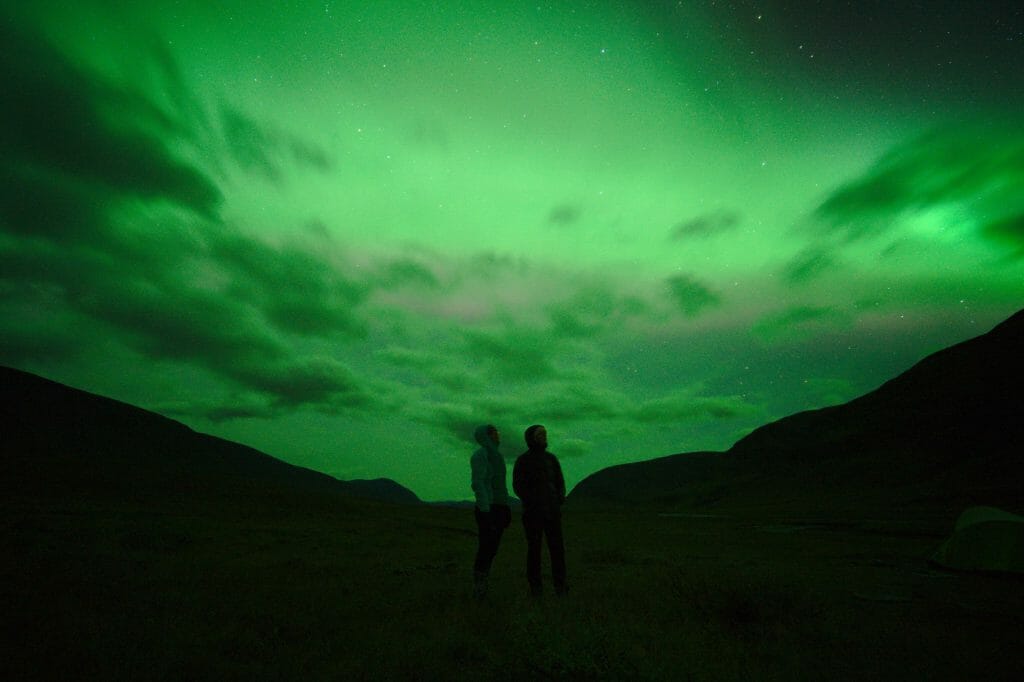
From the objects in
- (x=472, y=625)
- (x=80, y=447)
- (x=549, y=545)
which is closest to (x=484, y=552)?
(x=549, y=545)

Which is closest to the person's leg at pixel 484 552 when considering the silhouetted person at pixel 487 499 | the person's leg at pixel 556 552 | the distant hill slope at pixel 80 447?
the silhouetted person at pixel 487 499

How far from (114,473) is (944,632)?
98165mm

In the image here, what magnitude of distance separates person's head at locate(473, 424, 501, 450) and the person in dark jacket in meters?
0.52

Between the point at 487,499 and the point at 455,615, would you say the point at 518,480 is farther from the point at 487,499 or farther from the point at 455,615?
the point at 455,615

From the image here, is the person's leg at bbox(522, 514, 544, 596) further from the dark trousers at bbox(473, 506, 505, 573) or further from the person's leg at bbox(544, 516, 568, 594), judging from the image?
the dark trousers at bbox(473, 506, 505, 573)

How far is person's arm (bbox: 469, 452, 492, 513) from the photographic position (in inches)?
313

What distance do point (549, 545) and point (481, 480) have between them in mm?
1430

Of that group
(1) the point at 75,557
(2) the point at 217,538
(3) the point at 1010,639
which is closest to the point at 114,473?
(2) the point at 217,538

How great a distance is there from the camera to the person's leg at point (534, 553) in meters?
7.67

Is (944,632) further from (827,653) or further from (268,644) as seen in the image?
(268,644)

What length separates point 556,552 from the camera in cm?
799

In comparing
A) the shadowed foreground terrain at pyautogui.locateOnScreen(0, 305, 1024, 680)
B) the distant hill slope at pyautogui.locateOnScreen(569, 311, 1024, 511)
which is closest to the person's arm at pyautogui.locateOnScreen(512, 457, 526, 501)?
the shadowed foreground terrain at pyautogui.locateOnScreen(0, 305, 1024, 680)

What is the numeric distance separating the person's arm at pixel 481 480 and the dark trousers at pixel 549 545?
680mm

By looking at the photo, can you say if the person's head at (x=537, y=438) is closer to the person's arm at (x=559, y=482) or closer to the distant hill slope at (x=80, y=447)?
the person's arm at (x=559, y=482)
